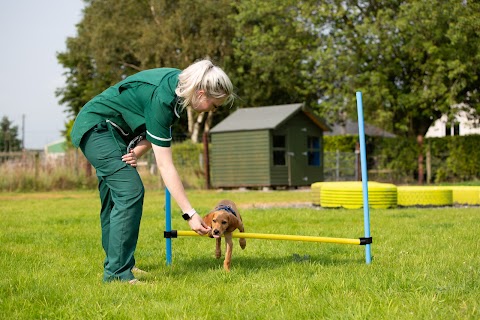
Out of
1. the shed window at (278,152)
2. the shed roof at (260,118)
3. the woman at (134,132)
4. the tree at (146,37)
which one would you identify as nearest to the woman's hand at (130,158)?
the woman at (134,132)

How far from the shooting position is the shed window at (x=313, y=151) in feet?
84.8

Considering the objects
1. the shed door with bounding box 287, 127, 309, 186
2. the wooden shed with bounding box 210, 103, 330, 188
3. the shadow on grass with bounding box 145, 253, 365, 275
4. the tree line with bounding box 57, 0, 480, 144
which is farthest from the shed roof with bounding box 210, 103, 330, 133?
the shadow on grass with bounding box 145, 253, 365, 275

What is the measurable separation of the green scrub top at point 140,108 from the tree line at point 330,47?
1811 cm

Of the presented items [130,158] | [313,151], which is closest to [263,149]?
[313,151]

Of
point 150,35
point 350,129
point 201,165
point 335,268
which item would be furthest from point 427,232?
point 350,129

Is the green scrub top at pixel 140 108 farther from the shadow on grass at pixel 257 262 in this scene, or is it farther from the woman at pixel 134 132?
the shadow on grass at pixel 257 262

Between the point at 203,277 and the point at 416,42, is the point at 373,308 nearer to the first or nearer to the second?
the point at 203,277

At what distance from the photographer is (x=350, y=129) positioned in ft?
146

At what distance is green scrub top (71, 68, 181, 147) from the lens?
431 cm

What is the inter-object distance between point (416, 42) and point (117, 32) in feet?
65.7

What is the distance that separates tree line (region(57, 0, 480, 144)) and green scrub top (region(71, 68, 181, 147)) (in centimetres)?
1811

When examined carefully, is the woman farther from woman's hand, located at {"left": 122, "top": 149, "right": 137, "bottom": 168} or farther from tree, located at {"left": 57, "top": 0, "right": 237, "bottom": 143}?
tree, located at {"left": 57, "top": 0, "right": 237, "bottom": 143}

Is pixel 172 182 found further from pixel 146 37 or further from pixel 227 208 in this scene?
pixel 146 37

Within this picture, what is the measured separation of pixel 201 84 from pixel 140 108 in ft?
1.70
